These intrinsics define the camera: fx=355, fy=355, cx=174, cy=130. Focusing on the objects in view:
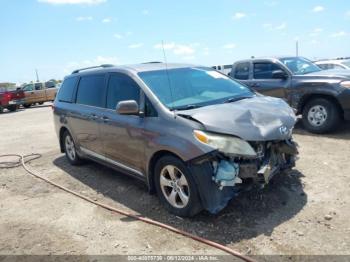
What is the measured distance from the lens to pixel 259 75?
8852 mm

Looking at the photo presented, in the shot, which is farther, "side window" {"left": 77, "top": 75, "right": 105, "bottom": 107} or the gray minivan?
"side window" {"left": 77, "top": 75, "right": 105, "bottom": 107}

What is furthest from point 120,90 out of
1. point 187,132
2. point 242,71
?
point 242,71

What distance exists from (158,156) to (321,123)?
→ 4696 mm

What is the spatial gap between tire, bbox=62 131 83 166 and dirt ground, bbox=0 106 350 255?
66 centimetres

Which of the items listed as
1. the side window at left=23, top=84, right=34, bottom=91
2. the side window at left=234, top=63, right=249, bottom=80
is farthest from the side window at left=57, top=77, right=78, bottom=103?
the side window at left=23, top=84, right=34, bottom=91

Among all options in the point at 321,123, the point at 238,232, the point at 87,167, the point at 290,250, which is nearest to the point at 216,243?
the point at 238,232

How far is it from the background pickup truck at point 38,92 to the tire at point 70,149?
1907 cm

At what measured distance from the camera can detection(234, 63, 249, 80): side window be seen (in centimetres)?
911

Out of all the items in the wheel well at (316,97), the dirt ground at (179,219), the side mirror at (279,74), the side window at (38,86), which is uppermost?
the side window at (38,86)

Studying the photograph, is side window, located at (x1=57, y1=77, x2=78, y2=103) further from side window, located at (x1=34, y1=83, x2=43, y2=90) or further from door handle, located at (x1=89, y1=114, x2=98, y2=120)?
side window, located at (x1=34, y1=83, x2=43, y2=90)

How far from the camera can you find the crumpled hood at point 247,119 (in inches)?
150

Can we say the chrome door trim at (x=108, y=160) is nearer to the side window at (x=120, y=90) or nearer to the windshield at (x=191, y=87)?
the side window at (x=120, y=90)

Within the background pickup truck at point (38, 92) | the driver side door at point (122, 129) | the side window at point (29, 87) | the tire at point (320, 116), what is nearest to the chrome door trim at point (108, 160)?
the driver side door at point (122, 129)

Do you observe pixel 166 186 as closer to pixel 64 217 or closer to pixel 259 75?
pixel 64 217
